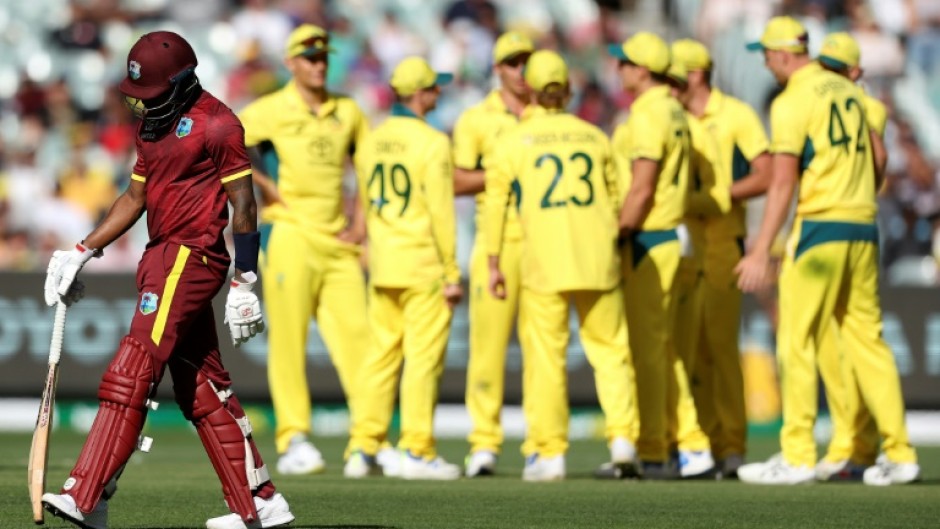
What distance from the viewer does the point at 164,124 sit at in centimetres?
686

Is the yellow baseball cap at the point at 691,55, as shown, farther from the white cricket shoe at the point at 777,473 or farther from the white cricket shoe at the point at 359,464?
the white cricket shoe at the point at 359,464

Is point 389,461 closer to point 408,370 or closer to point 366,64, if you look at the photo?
point 408,370

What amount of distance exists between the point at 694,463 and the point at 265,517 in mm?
4270

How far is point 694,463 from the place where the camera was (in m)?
10.8

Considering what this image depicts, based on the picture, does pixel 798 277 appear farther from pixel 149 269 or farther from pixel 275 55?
pixel 275 55

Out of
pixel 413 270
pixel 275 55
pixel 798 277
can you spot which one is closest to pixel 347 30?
pixel 275 55

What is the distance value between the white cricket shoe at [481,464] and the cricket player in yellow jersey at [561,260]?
631mm

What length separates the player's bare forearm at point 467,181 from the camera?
1141 cm

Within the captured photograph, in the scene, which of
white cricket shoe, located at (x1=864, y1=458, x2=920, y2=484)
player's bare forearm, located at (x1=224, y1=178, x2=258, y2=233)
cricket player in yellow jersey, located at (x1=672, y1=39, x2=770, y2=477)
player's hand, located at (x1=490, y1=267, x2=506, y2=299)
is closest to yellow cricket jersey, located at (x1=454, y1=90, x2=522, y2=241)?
player's hand, located at (x1=490, y1=267, x2=506, y2=299)

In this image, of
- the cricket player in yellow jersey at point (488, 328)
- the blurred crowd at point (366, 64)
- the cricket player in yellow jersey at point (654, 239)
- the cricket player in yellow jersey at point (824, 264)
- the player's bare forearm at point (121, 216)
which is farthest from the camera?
the blurred crowd at point (366, 64)

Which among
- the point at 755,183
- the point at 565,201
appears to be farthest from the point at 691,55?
the point at 565,201

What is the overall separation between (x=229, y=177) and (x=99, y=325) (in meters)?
8.76

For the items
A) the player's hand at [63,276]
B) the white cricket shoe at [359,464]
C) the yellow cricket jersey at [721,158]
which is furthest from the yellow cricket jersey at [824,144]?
the player's hand at [63,276]

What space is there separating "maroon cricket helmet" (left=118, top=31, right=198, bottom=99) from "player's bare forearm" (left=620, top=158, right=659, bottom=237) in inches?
163
